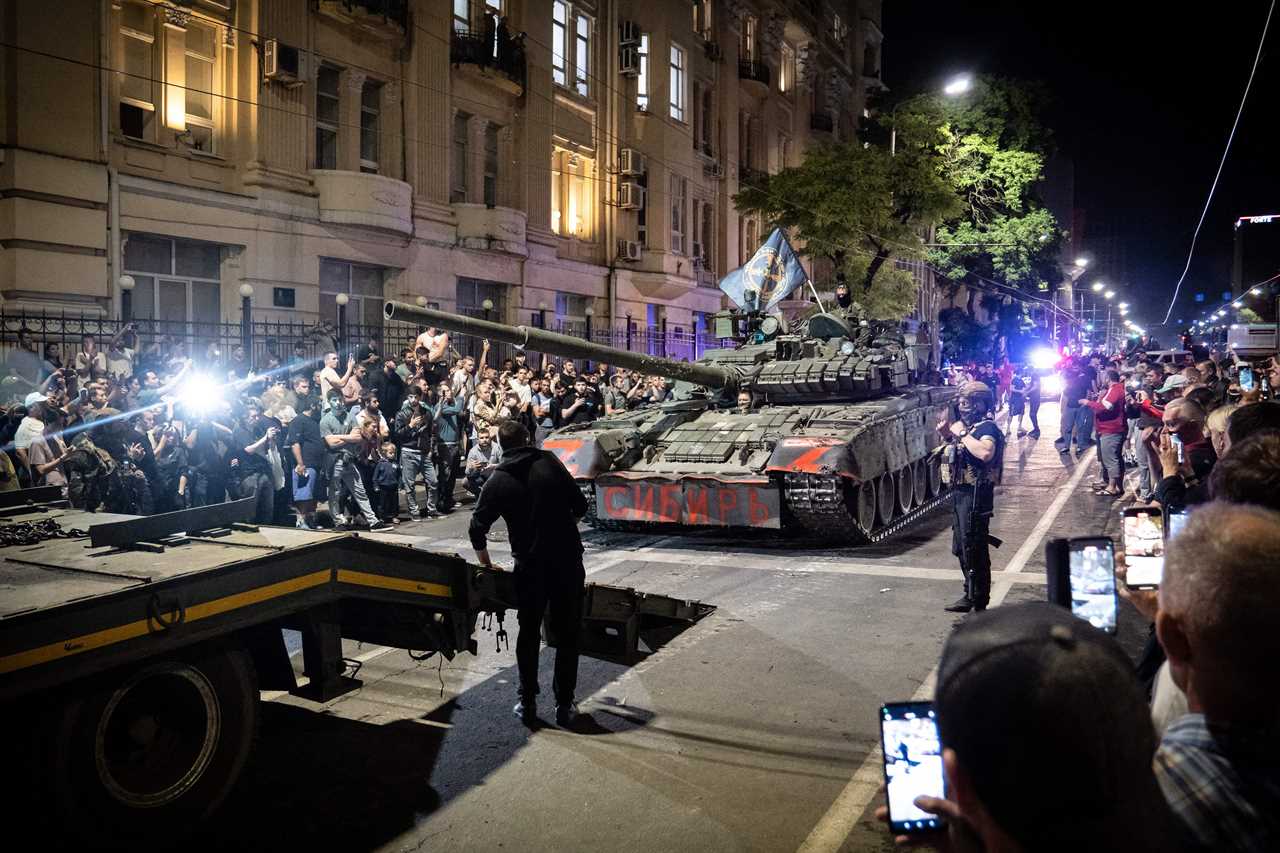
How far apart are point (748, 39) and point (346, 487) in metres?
29.4

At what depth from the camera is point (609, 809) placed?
16.0 ft

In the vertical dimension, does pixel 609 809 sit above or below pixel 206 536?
below

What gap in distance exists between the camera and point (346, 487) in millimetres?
12930

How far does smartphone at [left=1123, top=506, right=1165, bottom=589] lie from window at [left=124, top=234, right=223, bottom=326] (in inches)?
614

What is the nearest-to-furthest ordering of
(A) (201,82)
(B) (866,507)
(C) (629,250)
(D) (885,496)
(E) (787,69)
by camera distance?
(B) (866,507), (D) (885,496), (A) (201,82), (C) (629,250), (E) (787,69)

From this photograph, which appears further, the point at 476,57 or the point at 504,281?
the point at 504,281

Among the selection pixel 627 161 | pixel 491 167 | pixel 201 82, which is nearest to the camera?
pixel 201 82

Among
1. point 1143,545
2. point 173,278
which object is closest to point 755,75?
point 173,278

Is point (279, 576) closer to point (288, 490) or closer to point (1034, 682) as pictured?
point (1034, 682)

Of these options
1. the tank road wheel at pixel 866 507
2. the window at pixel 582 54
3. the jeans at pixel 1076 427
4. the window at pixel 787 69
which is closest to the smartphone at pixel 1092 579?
the tank road wheel at pixel 866 507

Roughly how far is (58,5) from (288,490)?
27.7 feet

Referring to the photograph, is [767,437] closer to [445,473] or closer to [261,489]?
[445,473]

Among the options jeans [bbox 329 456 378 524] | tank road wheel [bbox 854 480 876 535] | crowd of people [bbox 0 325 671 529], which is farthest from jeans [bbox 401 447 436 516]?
tank road wheel [bbox 854 480 876 535]

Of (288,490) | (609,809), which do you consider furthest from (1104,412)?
(609,809)
